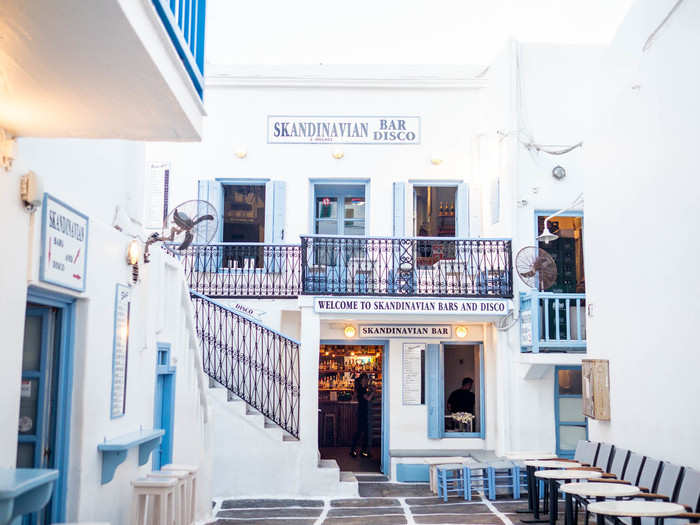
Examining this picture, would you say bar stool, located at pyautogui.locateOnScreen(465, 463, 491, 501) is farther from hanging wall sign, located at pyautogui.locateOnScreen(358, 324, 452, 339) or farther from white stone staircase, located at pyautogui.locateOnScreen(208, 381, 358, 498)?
hanging wall sign, located at pyautogui.locateOnScreen(358, 324, 452, 339)

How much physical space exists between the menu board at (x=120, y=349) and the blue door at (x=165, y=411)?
159 cm

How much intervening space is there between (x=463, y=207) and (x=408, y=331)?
250 cm

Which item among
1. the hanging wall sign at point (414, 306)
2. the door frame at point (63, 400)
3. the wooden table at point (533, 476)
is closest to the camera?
the door frame at point (63, 400)

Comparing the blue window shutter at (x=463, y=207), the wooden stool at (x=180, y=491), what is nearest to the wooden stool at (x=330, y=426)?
the blue window shutter at (x=463, y=207)

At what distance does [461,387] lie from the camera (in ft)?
43.7

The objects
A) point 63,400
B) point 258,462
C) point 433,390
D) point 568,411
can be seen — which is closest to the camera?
point 63,400

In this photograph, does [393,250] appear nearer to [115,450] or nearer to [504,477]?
[504,477]

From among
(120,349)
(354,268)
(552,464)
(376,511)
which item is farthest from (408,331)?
(120,349)

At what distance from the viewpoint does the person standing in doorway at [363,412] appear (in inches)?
566

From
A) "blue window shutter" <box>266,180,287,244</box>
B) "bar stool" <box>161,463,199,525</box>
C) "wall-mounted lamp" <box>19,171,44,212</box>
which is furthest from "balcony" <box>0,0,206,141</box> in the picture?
"blue window shutter" <box>266,180,287,244</box>

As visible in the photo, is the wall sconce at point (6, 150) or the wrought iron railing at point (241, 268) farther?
the wrought iron railing at point (241, 268)

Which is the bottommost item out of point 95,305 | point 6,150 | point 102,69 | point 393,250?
point 95,305

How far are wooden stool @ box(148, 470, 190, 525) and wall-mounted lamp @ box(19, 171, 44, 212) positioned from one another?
3177 millimetres

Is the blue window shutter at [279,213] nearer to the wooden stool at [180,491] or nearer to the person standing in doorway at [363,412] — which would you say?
the person standing in doorway at [363,412]
